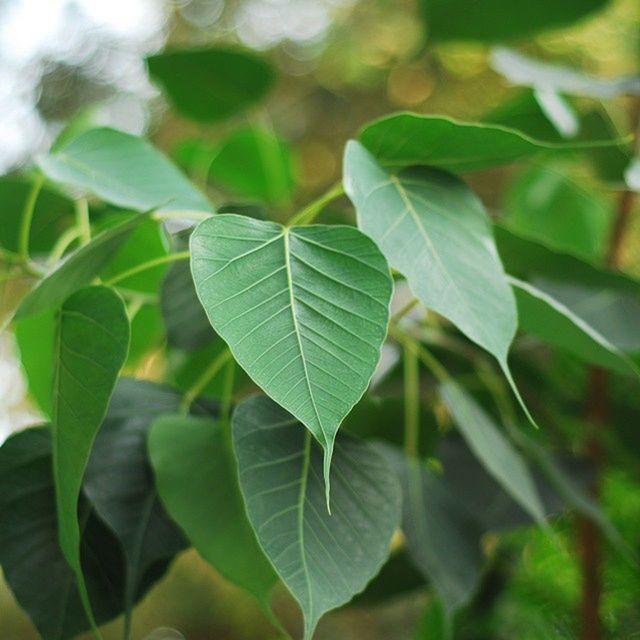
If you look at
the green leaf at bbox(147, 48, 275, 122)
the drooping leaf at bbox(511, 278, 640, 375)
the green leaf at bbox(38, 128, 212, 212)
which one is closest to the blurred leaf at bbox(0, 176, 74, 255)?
the green leaf at bbox(38, 128, 212, 212)

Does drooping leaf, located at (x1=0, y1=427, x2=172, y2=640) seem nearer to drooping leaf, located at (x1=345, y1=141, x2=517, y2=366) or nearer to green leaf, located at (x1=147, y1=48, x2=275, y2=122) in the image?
drooping leaf, located at (x1=345, y1=141, x2=517, y2=366)

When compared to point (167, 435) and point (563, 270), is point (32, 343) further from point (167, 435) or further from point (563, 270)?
point (563, 270)

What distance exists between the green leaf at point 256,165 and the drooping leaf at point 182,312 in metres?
0.35

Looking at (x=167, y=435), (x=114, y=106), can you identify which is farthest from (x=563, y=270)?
(x=114, y=106)

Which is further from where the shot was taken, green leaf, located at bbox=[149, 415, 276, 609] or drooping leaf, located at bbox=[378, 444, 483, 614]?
drooping leaf, located at bbox=[378, 444, 483, 614]

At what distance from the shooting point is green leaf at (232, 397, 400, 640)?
0.33 metres

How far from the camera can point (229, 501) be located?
0.41 m

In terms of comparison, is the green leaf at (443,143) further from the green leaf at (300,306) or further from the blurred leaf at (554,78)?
the blurred leaf at (554,78)

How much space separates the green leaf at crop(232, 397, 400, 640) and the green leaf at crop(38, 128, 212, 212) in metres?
0.16

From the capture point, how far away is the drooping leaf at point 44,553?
0.41 m

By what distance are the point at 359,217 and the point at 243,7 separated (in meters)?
2.31

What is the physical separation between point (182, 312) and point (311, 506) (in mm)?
165

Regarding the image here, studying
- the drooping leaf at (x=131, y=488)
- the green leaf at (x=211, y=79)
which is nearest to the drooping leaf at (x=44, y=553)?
the drooping leaf at (x=131, y=488)

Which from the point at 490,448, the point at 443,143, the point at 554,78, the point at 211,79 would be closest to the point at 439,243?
the point at 443,143
